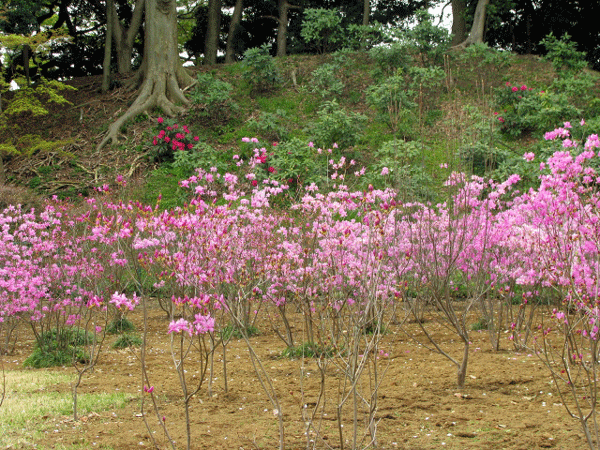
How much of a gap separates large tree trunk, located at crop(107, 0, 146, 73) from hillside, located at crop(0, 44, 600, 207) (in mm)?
1322

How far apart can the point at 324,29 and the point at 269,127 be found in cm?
591

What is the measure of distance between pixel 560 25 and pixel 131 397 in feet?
67.3

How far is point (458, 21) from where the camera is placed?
20.0m

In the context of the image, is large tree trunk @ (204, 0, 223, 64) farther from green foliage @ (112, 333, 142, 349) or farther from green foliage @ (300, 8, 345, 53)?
green foliage @ (112, 333, 142, 349)

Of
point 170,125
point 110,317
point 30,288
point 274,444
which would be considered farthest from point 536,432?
point 170,125

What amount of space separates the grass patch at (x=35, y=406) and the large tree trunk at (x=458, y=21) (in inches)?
703

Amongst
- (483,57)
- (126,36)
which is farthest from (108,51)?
(483,57)

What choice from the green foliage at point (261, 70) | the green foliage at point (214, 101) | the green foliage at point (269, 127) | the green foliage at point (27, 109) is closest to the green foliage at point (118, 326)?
the green foliage at point (269, 127)

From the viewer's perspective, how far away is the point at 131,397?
5156mm

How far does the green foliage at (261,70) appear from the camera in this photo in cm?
1733

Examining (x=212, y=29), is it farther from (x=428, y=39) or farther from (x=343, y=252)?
(x=343, y=252)

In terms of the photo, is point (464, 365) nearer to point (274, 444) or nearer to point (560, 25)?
point (274, 444)

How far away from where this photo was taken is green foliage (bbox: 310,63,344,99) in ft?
54.8


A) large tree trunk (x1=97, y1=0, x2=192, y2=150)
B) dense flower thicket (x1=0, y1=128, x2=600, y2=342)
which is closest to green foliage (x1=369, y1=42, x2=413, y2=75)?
large tree trunk (x1=97, y1=0, x2=192, y2=150)
